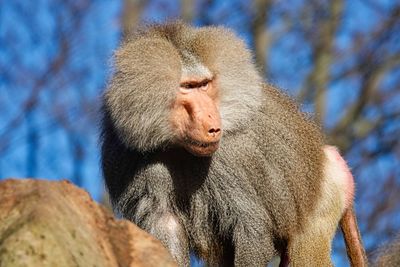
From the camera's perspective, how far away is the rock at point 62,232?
404cm

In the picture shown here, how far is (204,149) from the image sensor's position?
19.2ft

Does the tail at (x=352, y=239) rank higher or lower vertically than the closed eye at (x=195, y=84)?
lower

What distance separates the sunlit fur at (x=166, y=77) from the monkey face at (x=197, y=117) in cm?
5

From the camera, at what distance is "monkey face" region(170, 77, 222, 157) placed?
5.76 m

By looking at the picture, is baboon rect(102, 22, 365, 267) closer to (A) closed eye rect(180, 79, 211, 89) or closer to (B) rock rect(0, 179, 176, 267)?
(A) closed eye rect(180, 79, 211, 89)

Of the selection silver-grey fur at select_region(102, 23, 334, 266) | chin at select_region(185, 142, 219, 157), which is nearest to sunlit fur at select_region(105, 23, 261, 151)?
→ silver-grey fur at select_region(102, 23, 334, 266)

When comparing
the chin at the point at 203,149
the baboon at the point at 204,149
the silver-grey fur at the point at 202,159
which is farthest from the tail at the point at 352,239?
the chin at the point at 203,149

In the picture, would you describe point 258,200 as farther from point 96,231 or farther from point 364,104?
point 364,104

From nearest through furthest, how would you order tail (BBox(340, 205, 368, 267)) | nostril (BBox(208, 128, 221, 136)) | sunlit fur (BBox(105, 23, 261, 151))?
nostril (BBox(208, 128, 221, 136))
sunlit fur (BBox(105, 23, 261, 151))
tail (BBox(340, 205, 368, 267))

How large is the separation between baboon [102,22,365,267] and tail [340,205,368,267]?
539 millimetres

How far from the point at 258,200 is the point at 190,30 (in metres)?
1.13

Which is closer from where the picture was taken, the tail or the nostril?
the nostril

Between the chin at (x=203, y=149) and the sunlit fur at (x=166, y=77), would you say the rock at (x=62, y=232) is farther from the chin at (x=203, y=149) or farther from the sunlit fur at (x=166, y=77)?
the sunlit fur at (x=166, y=77)

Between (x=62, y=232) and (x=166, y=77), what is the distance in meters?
1.98
